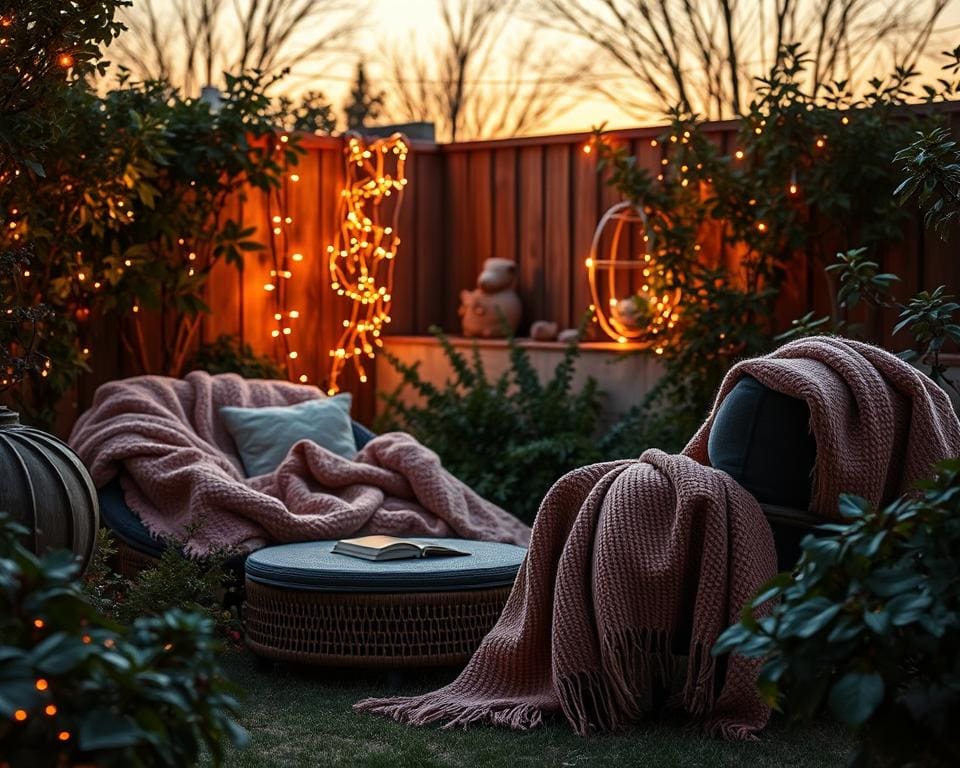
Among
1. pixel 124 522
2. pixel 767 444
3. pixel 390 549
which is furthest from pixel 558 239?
pixel 767 444

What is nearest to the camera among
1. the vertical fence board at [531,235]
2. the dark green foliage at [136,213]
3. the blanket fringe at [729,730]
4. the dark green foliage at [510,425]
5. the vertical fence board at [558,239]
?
the blanket fringe at [729,730]

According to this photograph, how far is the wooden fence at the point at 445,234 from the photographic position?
6297 mm

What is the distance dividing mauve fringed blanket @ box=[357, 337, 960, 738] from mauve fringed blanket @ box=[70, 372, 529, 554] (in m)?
1.11

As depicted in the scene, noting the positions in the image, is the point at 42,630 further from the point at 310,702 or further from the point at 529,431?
the point at 529,431

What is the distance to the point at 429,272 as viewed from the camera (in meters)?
7.06

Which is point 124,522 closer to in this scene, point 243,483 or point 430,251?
point 243,483

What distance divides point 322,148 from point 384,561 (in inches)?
129

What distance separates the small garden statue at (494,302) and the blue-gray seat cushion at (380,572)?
2752mm

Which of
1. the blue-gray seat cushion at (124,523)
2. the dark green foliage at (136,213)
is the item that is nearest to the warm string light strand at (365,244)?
the dark green foliage at (136,213)

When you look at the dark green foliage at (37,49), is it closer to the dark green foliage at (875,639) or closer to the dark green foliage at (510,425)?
the dark green foliage at (510,425)

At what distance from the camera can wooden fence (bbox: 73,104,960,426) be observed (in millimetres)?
6297

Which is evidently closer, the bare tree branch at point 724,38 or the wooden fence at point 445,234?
the wooden fence at point 445,234

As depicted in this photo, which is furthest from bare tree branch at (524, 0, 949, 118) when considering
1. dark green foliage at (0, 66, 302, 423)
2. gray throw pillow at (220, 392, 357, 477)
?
gray throw pillow at (220, 392, 357, 477)

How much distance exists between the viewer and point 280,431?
4918 millimetres
